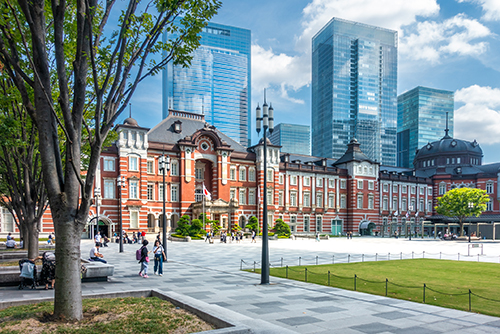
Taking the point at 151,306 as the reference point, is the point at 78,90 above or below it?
above

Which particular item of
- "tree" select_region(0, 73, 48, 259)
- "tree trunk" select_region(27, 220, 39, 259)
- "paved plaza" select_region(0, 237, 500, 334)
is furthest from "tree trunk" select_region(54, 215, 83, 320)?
"tree trunk" select_region(27, 220, 39, 259)

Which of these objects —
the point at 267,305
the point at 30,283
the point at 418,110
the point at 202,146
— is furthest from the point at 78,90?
the point at 418,110

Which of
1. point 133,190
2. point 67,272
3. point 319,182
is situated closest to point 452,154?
point 319,182

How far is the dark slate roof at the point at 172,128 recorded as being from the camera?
179ft

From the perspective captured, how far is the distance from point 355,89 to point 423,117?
3653 centimetres

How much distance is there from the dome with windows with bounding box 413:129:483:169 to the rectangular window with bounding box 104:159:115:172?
71.3m

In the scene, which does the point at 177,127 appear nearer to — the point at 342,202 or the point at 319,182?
the point at 319,182

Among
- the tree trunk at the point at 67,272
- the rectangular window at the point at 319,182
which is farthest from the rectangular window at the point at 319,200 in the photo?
the tree trunk at the point at 67,272

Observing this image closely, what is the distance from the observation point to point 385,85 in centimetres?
14825

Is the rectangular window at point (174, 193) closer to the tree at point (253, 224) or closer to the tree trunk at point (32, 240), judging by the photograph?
the tree at point (253, 224)

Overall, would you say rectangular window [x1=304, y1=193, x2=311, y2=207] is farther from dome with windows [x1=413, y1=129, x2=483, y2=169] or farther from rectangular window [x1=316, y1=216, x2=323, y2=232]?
dome with windows [x1=413, y1=129, x2=483, y2=169]

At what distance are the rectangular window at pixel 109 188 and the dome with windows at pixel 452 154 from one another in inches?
2813

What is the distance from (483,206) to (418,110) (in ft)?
347

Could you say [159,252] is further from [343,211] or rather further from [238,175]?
[343,211]
